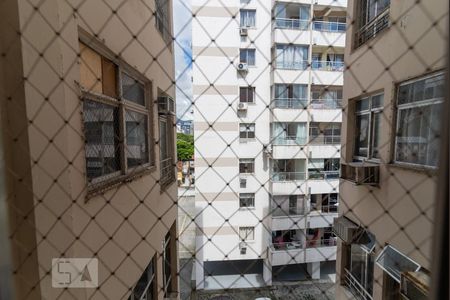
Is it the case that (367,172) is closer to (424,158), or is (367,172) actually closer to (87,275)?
(424,158)

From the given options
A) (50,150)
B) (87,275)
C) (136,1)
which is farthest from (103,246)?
(136,1)

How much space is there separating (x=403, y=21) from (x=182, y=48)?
147 centimetres

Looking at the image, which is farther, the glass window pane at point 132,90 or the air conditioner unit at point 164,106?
the air conditioner unit at point 164,106

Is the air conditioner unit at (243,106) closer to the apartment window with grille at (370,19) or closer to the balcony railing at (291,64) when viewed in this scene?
the balcony railing at (291,64)

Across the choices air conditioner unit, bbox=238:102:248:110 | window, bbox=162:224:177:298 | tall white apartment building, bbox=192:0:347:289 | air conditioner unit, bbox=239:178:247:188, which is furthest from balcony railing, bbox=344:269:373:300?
air conditioner unit, bbox=238:102:248:110

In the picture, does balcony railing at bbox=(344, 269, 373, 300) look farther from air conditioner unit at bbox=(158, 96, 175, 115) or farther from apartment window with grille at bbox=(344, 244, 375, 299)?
air conditioner unit at bbox=(158, 96, 175, 115)

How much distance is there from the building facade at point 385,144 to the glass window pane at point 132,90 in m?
1.32

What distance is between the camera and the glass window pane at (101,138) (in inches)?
41.3

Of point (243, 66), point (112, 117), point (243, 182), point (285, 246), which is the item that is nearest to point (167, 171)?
point (112, 117)

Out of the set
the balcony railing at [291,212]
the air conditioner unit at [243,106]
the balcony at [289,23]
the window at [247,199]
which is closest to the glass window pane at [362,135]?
the air conditioner unit at [243,106]

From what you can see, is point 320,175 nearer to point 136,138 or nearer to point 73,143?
point 136,138

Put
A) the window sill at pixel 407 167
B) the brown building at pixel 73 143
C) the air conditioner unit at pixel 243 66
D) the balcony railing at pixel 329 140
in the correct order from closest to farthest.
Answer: the brown building at pixel 73 143 < the window sill at pixel 407 167 < the balcony railing at pixel 329 140 < the air conditioner unit at pixel 243 66

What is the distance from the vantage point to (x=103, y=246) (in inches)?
44.3

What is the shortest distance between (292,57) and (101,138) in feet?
12.1
